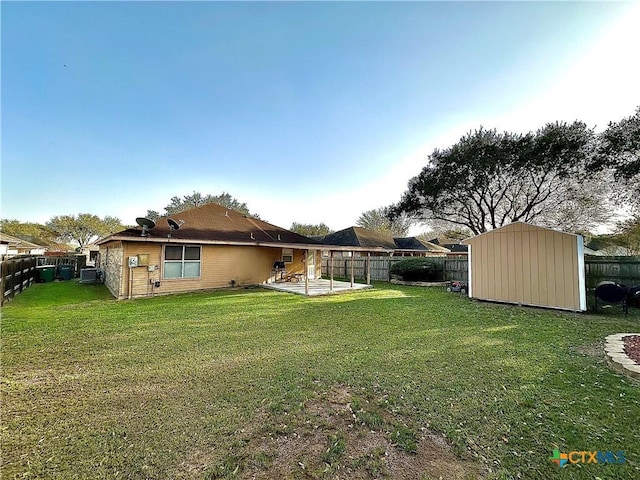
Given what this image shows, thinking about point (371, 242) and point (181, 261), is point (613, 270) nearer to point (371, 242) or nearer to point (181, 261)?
point (371, 242)

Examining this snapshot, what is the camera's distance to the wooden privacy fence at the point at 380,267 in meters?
13.3

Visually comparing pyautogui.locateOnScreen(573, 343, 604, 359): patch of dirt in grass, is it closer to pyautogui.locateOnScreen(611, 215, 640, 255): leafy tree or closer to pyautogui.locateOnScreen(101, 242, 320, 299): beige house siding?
pyautogui.locateOnScreen(101, 242, 320, 299): beige house siding

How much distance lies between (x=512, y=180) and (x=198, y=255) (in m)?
17.7

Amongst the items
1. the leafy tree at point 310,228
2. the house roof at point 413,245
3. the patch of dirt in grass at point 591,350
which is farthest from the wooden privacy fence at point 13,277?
the leafy tree at point 310,228

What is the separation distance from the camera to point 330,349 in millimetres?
4520

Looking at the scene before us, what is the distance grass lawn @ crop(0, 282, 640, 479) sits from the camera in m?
2.05

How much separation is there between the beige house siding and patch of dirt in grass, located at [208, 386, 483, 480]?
9.20 metres

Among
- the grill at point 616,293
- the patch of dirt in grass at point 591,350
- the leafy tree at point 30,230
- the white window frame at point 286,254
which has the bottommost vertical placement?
the patch of dirt in grass at point 591,350

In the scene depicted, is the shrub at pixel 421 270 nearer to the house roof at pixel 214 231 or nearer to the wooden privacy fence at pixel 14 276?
the house roof at pixel 214 231

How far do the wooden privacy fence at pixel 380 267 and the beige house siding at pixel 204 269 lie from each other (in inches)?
126

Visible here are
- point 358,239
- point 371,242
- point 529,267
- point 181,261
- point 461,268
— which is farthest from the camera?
point 371,242

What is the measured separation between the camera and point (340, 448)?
7.30ft

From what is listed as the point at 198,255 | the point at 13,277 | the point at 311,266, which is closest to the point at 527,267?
the point at 311,266

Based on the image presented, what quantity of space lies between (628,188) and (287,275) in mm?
17729
